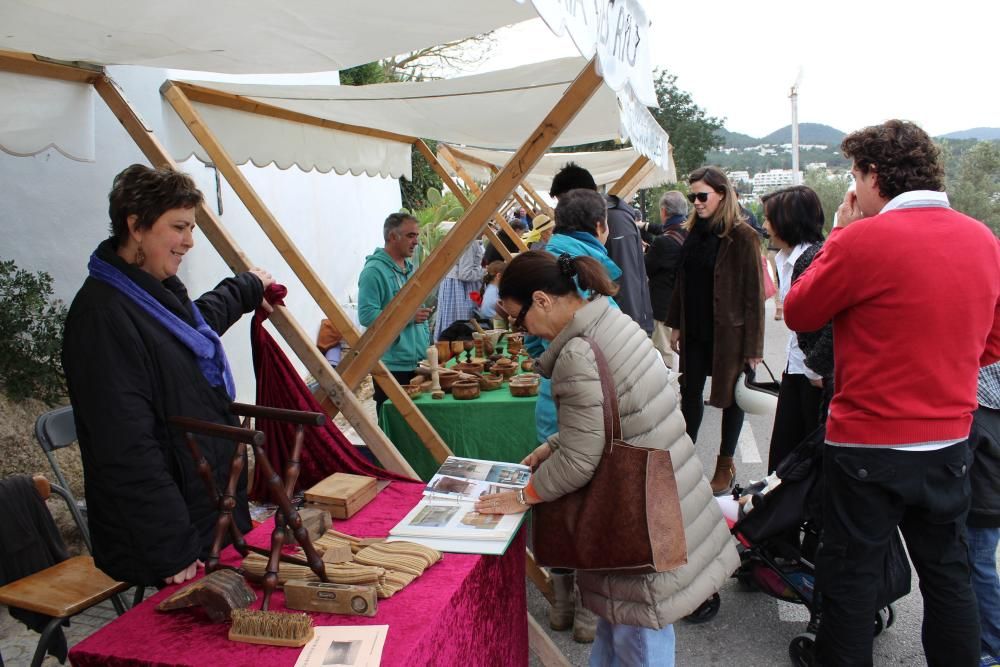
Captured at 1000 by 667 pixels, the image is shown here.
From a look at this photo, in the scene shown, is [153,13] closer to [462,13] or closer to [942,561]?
[462,13]

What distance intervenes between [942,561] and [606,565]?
42.5 inches

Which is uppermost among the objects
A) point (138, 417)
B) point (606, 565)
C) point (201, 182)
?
point (201, 182)

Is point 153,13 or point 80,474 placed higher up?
point 153,13

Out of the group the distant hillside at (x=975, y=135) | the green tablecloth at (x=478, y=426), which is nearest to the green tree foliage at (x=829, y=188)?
the distant hillside at (x=975, y=135)

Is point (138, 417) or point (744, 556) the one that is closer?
point (138, 417)

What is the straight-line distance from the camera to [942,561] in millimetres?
2107

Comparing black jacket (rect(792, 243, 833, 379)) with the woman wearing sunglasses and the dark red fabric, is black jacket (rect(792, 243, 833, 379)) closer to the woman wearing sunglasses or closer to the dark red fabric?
the woman wearing sunglasses

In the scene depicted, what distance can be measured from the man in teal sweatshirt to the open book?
1.94 meters

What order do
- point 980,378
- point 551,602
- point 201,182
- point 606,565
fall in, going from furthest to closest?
point 201,182 < point 551,602 < point 980,378 < point 606,565

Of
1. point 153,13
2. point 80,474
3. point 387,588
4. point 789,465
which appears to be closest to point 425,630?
point 387,588

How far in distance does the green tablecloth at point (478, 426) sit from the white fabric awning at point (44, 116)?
175 cm

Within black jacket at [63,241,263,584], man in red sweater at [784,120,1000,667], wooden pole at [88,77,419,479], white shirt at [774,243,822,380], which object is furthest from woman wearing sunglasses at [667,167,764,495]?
black jacket at [63,241,263,584]

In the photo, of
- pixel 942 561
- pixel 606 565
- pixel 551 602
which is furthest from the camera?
pixel 551 602

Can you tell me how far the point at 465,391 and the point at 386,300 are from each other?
1095mm
